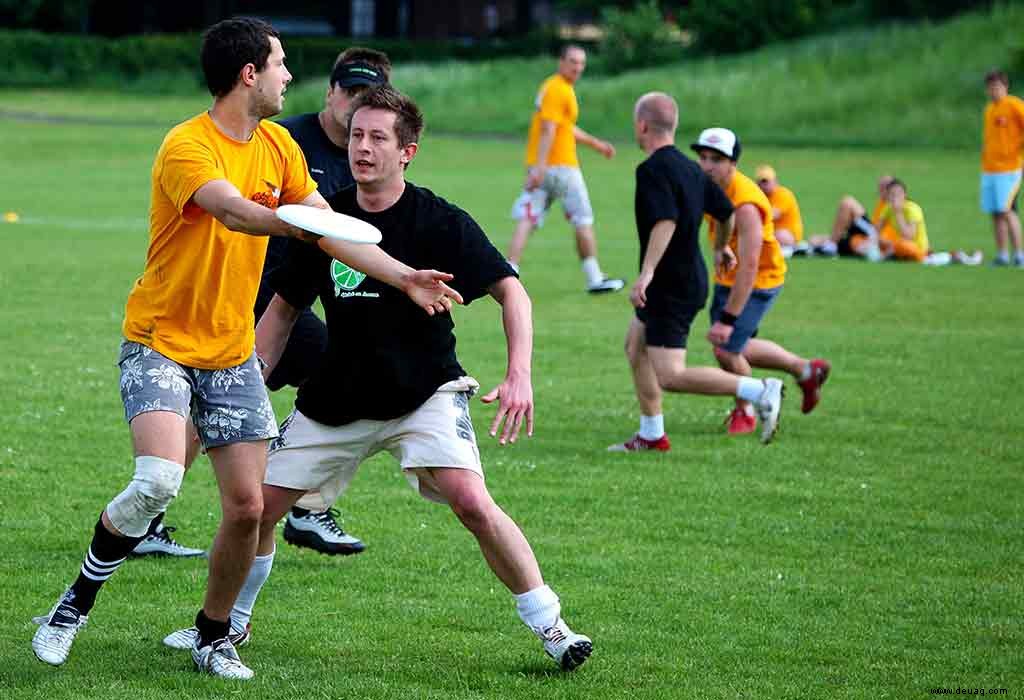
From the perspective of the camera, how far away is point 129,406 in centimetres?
518

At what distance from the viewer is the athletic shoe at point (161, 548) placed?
6.95 metres

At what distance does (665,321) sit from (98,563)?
4854mm

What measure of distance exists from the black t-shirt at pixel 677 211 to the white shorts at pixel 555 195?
7556 millimetres

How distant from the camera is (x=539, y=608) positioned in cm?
540

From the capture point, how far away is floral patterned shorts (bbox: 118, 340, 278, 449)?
5.17 metres

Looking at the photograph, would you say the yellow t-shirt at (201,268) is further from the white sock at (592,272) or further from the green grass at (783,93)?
the green grass at (783,93)

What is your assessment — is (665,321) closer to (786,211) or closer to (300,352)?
(300,352)

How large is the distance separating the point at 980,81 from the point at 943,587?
38034mm

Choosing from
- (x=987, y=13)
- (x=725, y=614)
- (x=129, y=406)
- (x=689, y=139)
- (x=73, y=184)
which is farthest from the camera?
(x=987, y=13)

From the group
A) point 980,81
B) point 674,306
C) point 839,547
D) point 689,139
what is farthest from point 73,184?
point 980,81

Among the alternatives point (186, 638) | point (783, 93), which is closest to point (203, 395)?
point (186, 638)

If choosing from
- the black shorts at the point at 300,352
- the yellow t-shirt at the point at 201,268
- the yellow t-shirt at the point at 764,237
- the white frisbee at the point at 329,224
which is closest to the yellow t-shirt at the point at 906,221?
the yellow t-shirt at the point at 764,237

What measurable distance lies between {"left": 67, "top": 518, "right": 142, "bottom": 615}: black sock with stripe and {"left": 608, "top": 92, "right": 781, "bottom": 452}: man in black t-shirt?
459 cm

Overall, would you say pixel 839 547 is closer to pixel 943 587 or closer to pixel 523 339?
pixel 943 587
